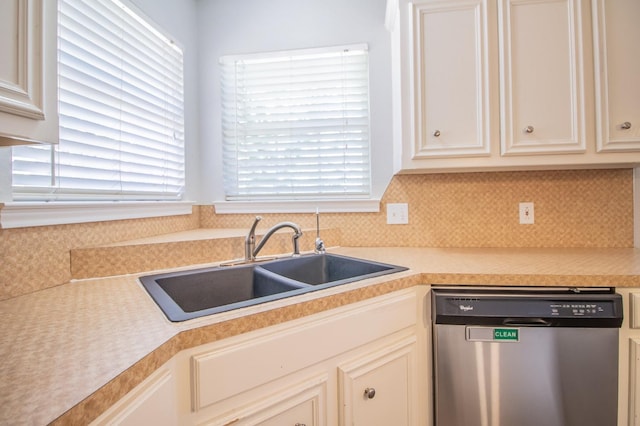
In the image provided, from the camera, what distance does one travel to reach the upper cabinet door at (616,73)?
138 cm

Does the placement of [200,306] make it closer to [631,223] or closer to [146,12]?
[146,12]

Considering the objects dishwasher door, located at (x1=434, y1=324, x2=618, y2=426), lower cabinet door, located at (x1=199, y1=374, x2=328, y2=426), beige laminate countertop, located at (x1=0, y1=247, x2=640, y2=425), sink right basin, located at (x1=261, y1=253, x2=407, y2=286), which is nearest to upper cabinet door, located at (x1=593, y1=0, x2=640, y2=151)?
beige laminate countertop, located at (x1=0, y1=247, x2=640, y2=425)

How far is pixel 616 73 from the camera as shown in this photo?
54.4 inches

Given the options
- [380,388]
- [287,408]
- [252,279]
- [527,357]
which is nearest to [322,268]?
[252,279]

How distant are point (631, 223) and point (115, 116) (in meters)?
2.62

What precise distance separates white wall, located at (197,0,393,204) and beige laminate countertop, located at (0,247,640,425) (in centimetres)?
83

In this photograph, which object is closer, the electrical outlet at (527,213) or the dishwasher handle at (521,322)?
the dishwasher handle at (521,322)

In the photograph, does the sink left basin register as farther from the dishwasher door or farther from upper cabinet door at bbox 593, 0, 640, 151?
upper cabinet door at bbox 593, 0, 640, 151

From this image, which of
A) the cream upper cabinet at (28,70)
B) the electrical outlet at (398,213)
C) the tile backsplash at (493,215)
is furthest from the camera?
the electrical outlet at (398,213)

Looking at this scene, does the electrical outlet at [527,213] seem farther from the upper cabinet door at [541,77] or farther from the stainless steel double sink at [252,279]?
the stainless steel double sink at [252,279]

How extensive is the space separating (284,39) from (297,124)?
1.76 feet

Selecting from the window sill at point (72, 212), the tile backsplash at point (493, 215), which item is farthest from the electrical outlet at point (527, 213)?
the window sill at point (72, 212)

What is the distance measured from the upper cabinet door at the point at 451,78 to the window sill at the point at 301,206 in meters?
0.47

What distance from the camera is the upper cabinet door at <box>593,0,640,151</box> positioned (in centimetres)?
138
